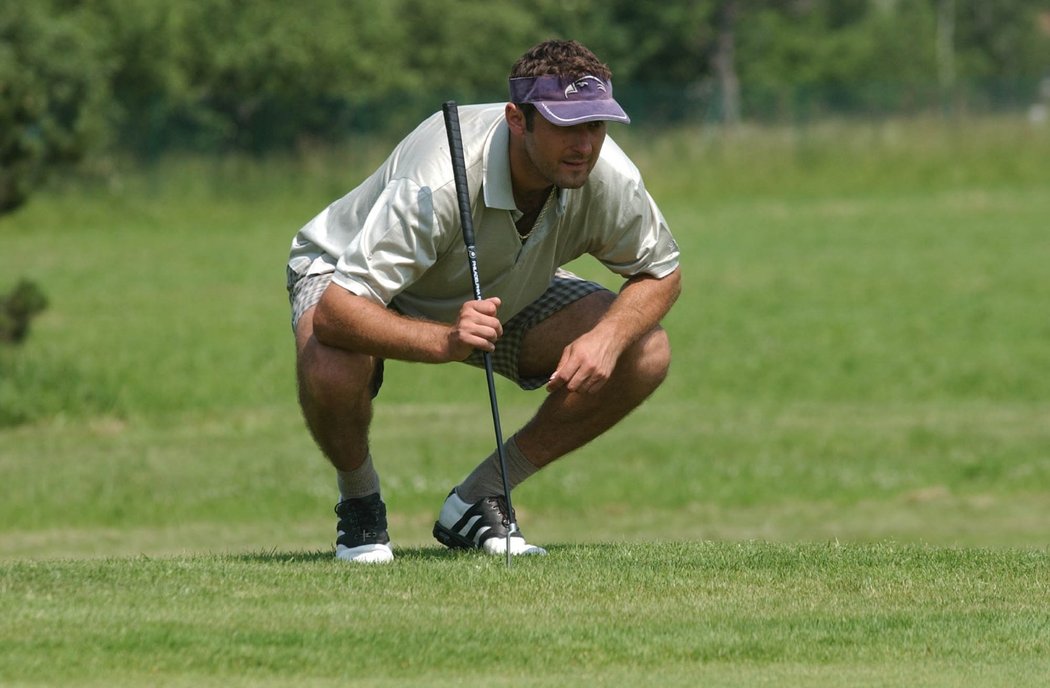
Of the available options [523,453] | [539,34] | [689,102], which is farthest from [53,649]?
[539,34]

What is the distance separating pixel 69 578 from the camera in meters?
6.02

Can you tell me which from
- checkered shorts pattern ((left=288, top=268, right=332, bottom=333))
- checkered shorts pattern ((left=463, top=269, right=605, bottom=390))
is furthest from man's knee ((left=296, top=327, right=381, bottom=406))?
checkered shorts pattern ((left=463, top=269, right=605, bottom=390))

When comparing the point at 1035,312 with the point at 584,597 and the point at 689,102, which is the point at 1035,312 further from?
the point at 689,102

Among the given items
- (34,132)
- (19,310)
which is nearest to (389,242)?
(19,310)

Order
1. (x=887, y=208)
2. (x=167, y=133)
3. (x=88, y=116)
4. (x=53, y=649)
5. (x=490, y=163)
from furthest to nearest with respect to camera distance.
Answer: (x=167, y=133) < (x=887, y=208) < (x=88, y=116) < (x=490, y=163) < (x=53, y=649)

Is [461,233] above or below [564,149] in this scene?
below

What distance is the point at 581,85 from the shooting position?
249 inches

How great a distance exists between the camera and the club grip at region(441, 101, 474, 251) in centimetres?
629

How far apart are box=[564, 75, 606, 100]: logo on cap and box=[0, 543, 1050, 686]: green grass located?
1601 millimetres

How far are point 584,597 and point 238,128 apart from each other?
34.6 metres

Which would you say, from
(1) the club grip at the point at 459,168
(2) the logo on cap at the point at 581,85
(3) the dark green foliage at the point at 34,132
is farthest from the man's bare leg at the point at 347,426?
(3) the dark green foliage at the point at 34,132

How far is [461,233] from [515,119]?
433 millimetres

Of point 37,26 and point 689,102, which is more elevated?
point 37,26

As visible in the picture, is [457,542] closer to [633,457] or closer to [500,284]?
[500,284]
